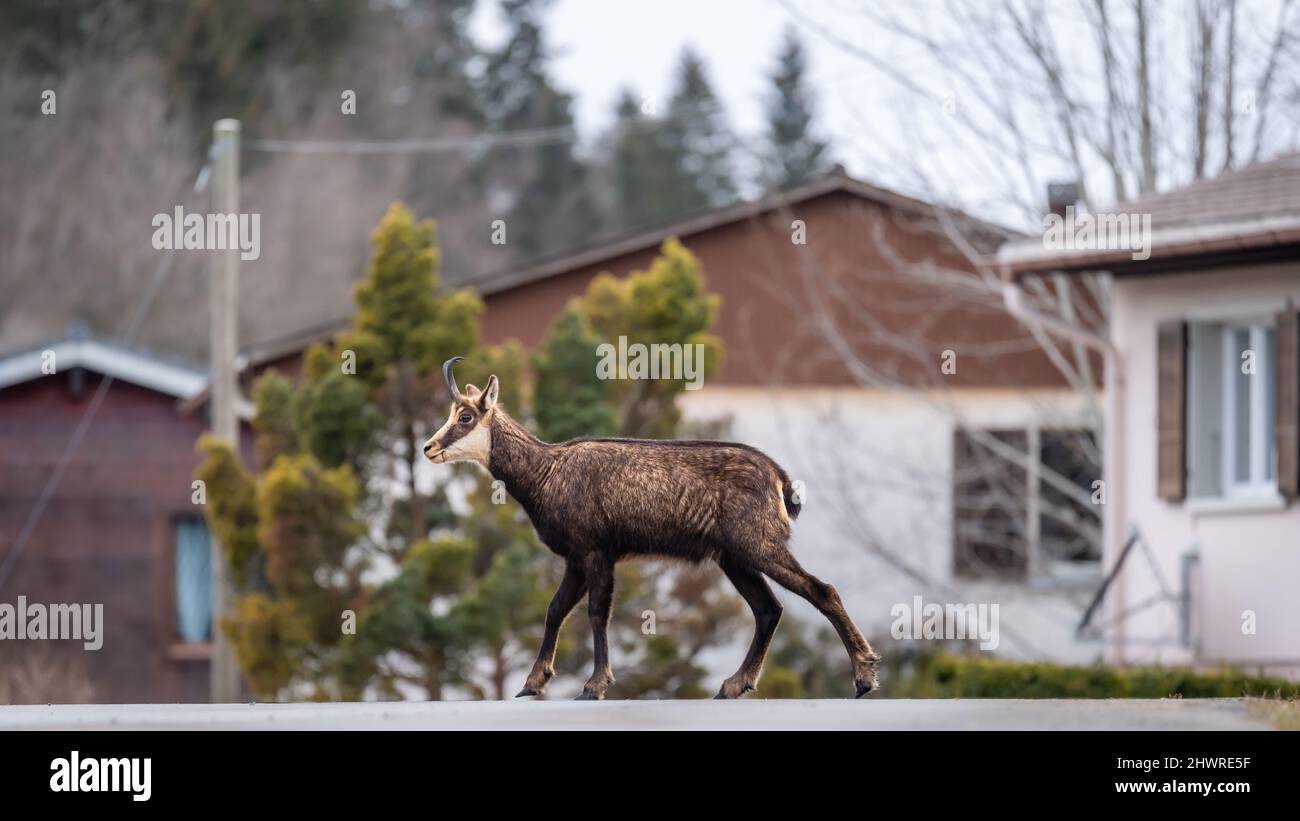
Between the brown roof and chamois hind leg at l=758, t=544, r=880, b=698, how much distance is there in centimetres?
860

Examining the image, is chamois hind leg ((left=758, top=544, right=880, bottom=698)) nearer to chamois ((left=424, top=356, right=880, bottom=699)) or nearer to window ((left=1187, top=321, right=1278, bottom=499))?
chamois ((left=424, top=356, right=880, bottom=699))

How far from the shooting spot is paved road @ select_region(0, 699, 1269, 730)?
26.3 ft

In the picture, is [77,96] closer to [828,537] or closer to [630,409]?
[828,537]

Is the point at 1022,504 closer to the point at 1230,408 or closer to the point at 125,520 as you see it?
the point at 1230,408

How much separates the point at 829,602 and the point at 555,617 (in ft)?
3.96

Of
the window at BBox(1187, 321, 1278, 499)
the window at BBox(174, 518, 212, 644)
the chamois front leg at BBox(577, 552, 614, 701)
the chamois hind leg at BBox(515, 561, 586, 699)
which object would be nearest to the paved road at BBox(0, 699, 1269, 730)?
the chamois hind leg at BBox(515, 561, 586, 699)

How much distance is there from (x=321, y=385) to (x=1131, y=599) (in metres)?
7.53

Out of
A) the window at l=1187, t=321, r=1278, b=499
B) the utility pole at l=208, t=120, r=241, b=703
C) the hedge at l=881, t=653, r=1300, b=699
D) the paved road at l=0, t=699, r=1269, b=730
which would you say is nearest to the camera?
the paved road at l=0, t=699, r=1269, b=730

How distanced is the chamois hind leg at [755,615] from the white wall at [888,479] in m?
15.3

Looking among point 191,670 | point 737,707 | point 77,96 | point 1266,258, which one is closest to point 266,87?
point 77,96

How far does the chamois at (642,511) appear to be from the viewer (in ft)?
30.1

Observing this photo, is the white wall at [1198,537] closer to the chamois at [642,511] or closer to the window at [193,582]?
the chamois at [642,511]

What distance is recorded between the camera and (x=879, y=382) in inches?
981
